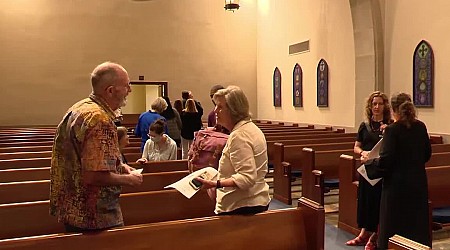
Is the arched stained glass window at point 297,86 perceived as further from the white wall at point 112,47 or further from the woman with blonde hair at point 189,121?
the woman with blonde hair at point 189,121

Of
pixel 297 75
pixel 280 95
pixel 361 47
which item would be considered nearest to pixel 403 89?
pixel 361 47

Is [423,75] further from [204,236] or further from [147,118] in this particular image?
[204,236]

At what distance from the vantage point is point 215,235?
7.27 ft

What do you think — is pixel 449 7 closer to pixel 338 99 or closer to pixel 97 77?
pixel 338 99

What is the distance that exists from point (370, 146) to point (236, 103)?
1994mm

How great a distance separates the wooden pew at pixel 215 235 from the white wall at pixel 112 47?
11.1 meters

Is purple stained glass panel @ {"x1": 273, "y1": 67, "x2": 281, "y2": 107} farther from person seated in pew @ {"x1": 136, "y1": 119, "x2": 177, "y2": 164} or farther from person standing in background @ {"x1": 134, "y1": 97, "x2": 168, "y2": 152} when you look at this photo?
person seated in pew @ {"x1": 136, "y1": 119, "x2": 177, "y2": 164}

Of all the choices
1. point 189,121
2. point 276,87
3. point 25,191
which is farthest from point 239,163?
point 276,87

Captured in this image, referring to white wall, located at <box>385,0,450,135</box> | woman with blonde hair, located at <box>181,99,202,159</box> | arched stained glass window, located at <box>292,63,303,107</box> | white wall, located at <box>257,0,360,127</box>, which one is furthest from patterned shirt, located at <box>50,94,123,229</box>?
arched stained glass window, located at <box>292,63,303,107</box>

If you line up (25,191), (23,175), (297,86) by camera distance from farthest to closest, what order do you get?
(297,86)
(23,175)
(25,191)

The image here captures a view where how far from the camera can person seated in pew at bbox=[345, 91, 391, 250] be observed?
151 inches

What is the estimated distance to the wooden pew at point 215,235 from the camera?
192cm

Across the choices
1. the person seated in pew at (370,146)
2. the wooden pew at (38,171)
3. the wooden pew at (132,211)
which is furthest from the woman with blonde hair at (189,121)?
the wooden pew at (132,211)

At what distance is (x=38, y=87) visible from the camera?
40.4 ft
